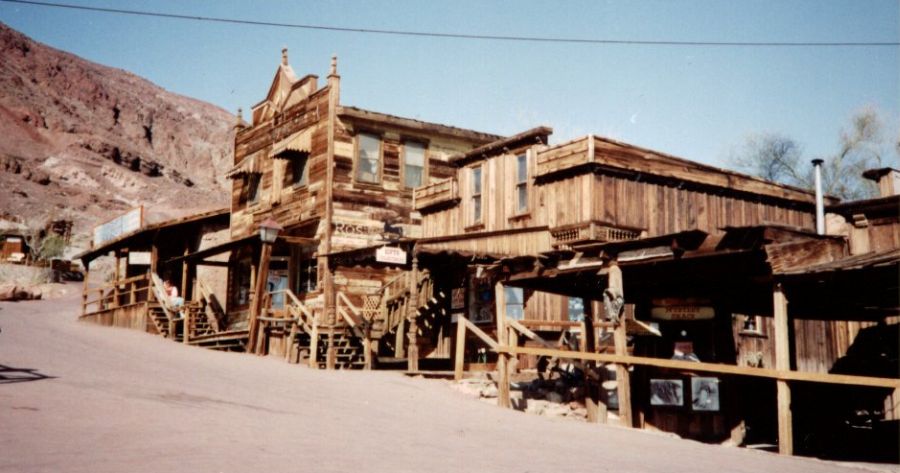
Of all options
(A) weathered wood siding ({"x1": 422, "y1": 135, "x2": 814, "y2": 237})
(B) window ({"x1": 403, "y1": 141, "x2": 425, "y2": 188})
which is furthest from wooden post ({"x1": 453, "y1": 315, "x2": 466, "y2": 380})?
(B) window ({"x1": 403, "y1": 141, "x2": 425, "y2": 188})

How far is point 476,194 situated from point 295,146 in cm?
659

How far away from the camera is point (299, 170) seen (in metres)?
25.3

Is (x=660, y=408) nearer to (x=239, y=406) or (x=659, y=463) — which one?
(x=659, y=463)

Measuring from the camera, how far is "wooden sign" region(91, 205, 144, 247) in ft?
101

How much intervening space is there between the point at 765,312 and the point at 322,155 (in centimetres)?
1423

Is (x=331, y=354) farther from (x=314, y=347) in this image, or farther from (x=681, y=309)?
(x=681, y=309)

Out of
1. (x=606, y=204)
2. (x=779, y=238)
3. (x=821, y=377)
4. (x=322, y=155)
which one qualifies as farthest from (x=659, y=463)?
(x=322, y=155)

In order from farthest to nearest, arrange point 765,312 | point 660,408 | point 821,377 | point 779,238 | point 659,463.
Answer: point 765,312, point 660,408, point 779,238, point 821,377, point 659,463

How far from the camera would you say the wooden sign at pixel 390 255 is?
58.5ft

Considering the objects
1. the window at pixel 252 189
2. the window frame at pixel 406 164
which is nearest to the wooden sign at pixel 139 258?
the window at pixel 252 189

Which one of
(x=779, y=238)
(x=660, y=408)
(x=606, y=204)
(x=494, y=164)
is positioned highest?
(x=494, y=164)

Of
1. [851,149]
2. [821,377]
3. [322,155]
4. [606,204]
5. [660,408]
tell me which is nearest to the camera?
[821,377]

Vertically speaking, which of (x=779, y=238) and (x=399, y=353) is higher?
(x=779, y=238)

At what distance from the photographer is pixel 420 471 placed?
684cm
